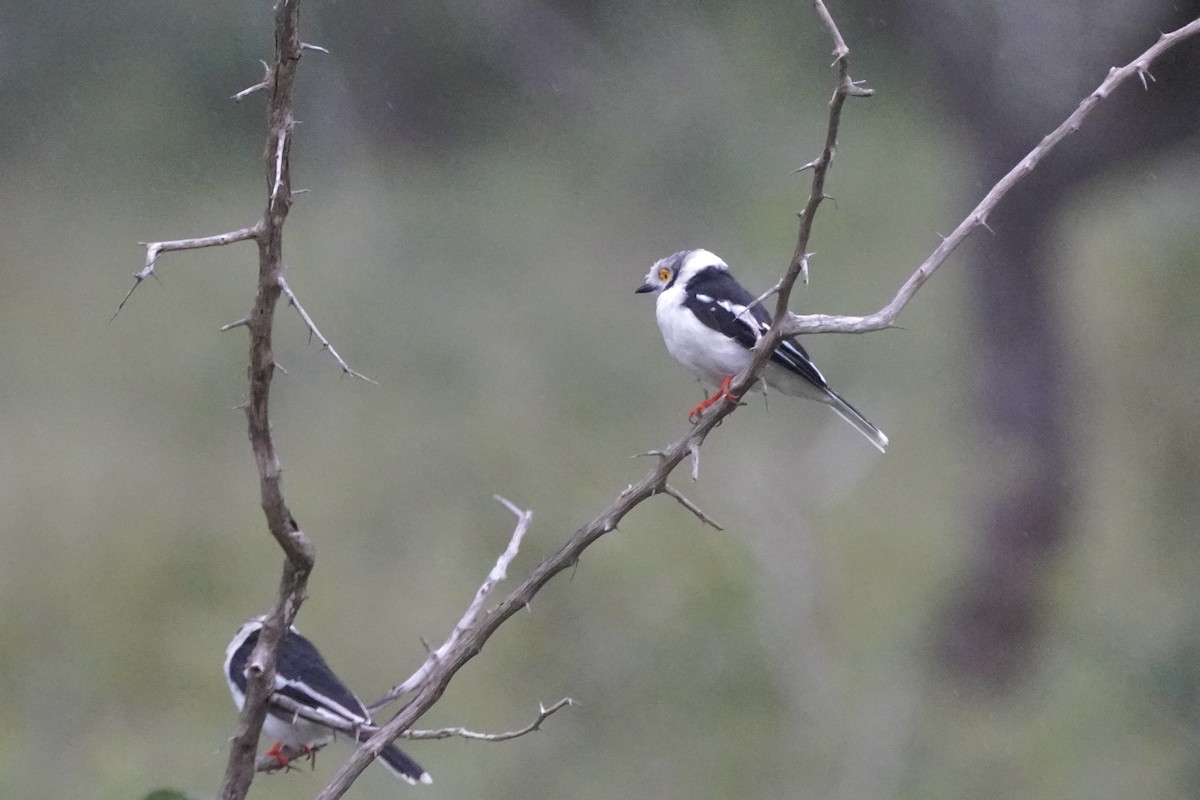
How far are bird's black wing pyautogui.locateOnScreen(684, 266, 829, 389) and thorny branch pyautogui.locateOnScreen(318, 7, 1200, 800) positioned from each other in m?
1.58

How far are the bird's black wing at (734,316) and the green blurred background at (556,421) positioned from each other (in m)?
3.96

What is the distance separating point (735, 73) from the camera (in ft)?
39.2

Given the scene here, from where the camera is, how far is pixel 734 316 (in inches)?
162

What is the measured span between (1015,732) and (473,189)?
6.80 metres

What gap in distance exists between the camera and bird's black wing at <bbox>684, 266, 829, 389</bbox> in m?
4.04

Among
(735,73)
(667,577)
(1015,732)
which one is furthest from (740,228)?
(1015,732)

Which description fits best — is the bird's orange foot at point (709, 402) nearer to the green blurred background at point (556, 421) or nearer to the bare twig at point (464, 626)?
the bare twig at point (464, 626)

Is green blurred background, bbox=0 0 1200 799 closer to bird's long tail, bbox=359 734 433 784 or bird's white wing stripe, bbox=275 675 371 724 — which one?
bird's long tail, bbox=359 734 433 784

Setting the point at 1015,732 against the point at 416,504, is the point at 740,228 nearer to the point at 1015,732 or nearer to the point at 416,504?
the point at 416,504

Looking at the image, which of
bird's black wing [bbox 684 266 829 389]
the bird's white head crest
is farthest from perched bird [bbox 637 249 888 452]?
the bird's white head crest

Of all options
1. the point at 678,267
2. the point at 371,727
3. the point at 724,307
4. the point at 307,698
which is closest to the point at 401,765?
the point at 307,698

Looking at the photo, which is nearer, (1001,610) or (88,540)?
(88,540)

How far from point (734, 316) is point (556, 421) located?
6113 millimetres

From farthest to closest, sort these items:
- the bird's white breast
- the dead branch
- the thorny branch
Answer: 1. the bird's white breast
2. the thorny branch
3. the dead branch
